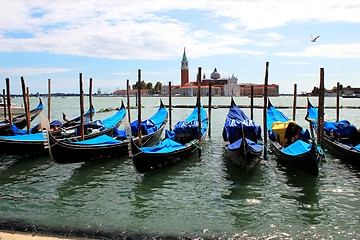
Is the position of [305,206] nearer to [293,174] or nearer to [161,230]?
[293,174]

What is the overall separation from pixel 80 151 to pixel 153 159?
5.19 ft

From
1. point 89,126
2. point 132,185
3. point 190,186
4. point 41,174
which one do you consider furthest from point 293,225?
point 89,126

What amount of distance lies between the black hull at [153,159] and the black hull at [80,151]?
4.68ft

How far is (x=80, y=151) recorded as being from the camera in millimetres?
7344

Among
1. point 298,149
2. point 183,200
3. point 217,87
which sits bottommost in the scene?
point 183,200

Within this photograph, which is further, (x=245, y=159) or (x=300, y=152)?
(x=245, y=159)

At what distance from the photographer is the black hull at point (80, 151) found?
6.72 metres

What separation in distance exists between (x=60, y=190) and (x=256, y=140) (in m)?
4.62

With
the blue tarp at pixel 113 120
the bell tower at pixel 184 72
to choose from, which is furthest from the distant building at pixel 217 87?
the blue tarp at pixel 113 120

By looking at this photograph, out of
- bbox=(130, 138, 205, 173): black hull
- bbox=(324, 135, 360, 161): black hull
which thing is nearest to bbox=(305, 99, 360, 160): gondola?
bbox=(324, 135, 360, 161): black hull

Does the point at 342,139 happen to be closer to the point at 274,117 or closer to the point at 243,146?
the point at 274,117

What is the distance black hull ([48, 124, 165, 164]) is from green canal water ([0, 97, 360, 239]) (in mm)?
252

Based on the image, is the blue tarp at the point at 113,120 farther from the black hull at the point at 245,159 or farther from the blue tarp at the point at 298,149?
the blue tarp at the point at 298,149

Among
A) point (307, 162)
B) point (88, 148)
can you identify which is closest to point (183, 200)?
point (307, 162)
